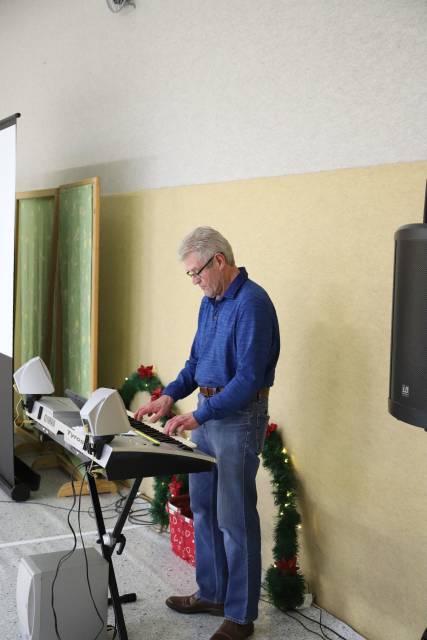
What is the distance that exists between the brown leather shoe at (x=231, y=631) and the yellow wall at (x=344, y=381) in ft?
1.41

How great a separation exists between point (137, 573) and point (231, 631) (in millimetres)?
800

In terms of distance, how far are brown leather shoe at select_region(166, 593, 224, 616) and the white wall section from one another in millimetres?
1840

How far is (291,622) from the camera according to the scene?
3277 millimetres

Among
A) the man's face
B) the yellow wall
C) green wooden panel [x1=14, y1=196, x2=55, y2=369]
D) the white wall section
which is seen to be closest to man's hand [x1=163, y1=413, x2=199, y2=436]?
the man's face

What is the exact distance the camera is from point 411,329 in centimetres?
190

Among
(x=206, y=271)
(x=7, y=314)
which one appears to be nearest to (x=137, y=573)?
(x=206, y=271)

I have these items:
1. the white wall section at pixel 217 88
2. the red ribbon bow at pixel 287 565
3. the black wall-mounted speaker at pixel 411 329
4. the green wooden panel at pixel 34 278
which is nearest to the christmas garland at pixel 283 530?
the red ribbon bow at pixel 287 565

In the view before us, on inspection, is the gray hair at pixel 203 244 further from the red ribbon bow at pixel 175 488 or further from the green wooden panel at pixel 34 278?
the green wooden panel at pixel 34 278

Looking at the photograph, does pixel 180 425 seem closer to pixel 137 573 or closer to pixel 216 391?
pixel 216 391

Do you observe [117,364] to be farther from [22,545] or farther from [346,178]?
[346,178]

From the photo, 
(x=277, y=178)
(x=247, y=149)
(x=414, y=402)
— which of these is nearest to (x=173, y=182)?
(x=247, y=149)

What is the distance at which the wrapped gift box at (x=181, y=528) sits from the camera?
3.87 metres

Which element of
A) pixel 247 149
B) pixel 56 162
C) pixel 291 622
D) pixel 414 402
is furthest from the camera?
pixel 56 162

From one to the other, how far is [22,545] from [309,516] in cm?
153
